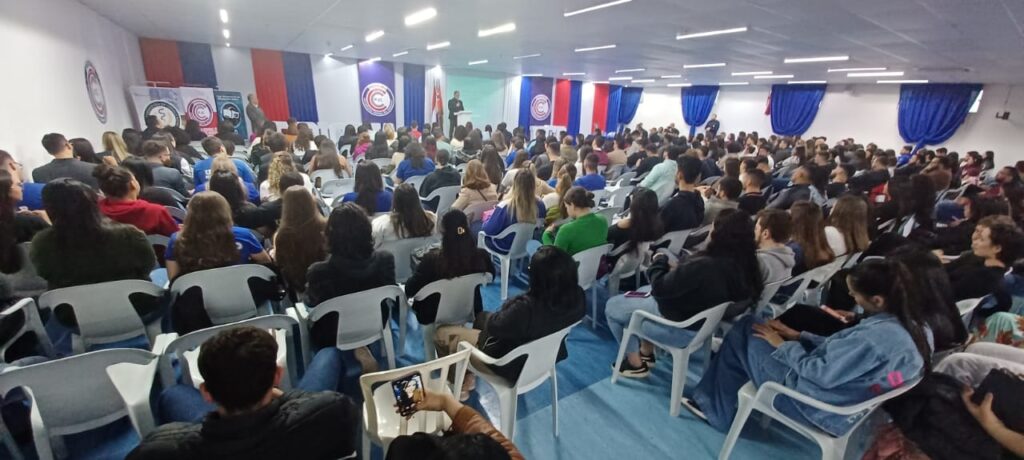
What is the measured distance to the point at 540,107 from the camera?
56.8 feet

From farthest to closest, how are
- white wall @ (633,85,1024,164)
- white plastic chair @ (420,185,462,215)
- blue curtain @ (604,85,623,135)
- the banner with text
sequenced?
blue curtain @ (604,85,623,135), the banner with text, white wall @ (633,85,1024,164), white plastic chair @ (420,185,462,215)

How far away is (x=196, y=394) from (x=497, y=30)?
635 cm

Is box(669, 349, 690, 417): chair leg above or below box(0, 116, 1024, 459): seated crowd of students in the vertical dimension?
below

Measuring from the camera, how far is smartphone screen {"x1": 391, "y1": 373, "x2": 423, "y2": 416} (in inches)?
51.6

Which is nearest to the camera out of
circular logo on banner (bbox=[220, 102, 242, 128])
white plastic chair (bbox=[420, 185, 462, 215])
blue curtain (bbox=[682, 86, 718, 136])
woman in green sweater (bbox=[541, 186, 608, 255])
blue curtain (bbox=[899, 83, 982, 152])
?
woman in green sweater (bbox=[541, 186, 608, 255])

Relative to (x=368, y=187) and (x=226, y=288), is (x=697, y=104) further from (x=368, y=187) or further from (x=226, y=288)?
(x=226, y=288)

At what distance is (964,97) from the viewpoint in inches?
421

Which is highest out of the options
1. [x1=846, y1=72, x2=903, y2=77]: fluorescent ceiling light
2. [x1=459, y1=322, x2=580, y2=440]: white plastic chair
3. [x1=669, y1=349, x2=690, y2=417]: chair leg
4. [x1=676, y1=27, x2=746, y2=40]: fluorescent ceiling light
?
[x1=846, y1=72, x2=903, y2=77]: fluorescent ceiling light

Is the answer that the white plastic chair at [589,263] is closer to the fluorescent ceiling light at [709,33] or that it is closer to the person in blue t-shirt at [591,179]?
the person in blue t-shirt at [591,179]

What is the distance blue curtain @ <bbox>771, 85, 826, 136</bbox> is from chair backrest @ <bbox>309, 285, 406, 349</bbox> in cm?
1642

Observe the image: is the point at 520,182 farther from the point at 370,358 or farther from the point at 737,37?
the point at 737,37

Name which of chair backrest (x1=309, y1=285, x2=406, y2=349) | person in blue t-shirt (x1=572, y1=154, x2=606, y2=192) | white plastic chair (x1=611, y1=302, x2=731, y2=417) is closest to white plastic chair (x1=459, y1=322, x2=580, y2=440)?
chair backrest (x1=309, y1=285, x2=406, y2=349)

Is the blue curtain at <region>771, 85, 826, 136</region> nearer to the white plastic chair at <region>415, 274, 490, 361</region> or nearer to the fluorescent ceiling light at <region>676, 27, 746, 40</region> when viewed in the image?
the fluorescent ceiling light at <region>676, 27, 746, 40</region>

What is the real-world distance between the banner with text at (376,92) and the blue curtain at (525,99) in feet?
17.5
